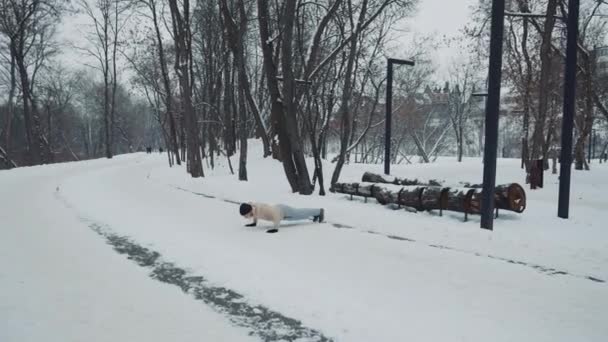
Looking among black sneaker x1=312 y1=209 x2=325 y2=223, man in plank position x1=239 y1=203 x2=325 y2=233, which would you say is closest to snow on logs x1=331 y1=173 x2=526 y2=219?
black sneaker x1=312 y1=209 x2=325 y2=223

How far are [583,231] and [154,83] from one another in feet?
97.8

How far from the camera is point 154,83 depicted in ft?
99.1

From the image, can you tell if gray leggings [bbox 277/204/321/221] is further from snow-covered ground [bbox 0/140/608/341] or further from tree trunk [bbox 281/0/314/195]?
tree trunk [bbox 281/0/314/195]

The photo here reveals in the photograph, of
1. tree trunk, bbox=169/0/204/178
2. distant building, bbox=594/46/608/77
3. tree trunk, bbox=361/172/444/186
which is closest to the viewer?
tree trunk, bbox=361/172/444/186

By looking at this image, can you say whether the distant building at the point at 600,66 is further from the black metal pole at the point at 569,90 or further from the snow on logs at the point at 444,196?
the snow on logs at the point at 444,196

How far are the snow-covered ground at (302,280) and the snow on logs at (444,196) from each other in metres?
0.57

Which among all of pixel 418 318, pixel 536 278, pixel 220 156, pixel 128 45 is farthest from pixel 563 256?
pixel 128 45

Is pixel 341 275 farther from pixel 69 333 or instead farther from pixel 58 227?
pixel 58 227

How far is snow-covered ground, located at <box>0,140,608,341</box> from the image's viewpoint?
3.34 m

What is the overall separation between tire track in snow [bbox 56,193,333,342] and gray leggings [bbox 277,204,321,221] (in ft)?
7.90

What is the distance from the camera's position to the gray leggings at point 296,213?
714cm

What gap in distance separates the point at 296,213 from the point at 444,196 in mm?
3889

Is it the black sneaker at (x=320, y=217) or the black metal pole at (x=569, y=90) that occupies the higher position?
the black metal pole at (x=569, y=90)

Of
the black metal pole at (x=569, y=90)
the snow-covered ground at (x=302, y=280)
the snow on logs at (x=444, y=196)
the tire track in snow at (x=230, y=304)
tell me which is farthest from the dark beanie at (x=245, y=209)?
the black metal pole at (x=569, y=90)
